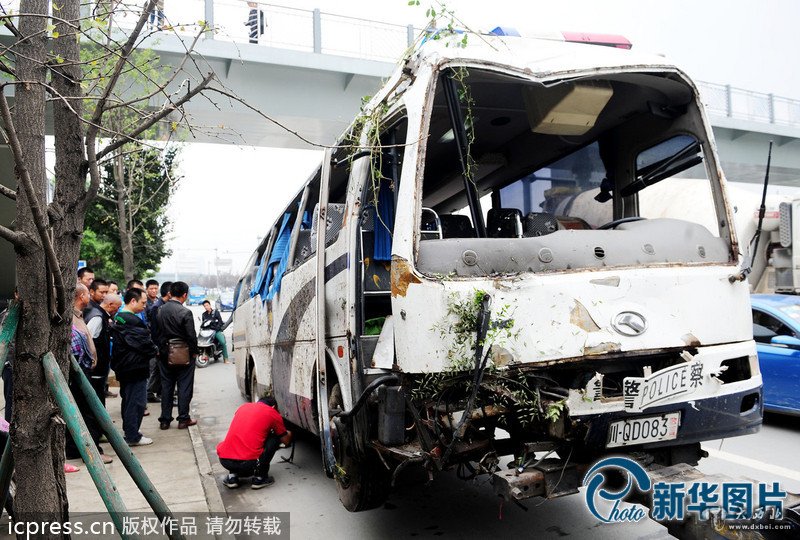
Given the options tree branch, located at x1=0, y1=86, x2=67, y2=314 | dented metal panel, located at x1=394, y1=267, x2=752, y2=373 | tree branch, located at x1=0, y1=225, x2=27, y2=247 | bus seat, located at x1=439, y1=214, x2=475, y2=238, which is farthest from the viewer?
bus seat, located at x1=439, y1=214, x2=475, y2=238

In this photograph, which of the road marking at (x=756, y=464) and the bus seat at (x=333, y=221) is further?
the road marking at (x=756, y=464)

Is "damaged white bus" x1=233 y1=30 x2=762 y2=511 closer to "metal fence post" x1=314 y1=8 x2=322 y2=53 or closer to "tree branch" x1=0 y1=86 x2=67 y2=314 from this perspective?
"tree branch" x1=0 y1=86 x2=67 y2=314

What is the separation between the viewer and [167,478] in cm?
562

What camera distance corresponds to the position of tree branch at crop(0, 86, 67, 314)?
2.23 m

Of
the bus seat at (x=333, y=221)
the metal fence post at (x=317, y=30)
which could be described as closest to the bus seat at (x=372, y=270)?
the bus seat at (x=333, y=221)

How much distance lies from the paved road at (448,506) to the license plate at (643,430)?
1.02 metres

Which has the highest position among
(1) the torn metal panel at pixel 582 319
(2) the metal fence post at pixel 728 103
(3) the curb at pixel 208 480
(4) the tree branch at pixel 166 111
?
(2) the metal fence post at pixel 728 103

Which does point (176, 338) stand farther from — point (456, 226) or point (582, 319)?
point (582, 319)

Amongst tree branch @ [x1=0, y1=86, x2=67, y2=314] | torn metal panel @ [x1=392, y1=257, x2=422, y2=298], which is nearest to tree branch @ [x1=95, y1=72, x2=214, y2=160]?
tree branch @ [x1=0, y1=86, x2=67, y2=314]

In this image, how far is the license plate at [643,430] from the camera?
3.30m

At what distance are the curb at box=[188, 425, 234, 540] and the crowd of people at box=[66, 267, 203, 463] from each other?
0.56 metres

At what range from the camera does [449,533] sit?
13.9 ft

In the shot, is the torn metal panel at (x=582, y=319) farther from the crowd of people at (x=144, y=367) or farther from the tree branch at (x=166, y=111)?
the crowd of people at (x=144, y=367)

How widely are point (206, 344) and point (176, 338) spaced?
7.27 meters
